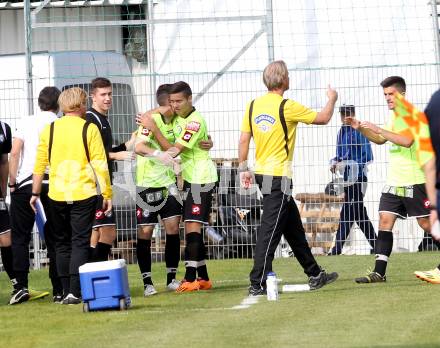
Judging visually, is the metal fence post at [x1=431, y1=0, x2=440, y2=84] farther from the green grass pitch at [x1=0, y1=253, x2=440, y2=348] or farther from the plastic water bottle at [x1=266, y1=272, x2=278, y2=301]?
the plastic water bottle at [x1=266, y1=272, x2=278, y2=301]

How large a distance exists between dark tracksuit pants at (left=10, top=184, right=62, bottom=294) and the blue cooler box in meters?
1.46

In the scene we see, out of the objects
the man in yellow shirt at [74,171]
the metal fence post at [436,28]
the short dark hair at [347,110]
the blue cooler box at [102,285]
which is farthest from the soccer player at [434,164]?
the metal fence post at [436,28]

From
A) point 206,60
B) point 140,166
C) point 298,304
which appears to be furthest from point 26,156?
point 206,60

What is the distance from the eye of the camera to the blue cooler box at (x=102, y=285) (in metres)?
10.4

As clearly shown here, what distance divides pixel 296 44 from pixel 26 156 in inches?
311

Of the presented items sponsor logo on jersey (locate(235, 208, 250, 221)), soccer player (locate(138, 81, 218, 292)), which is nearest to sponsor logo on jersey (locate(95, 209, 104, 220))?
soccer player (locate(138, 81, 218, 292))

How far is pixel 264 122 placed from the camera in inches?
442

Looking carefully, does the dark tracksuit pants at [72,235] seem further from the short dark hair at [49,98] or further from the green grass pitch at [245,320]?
the short dark hair at [49,98]

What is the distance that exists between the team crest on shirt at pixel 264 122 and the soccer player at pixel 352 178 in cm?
574

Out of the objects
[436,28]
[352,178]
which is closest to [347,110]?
[352,178]

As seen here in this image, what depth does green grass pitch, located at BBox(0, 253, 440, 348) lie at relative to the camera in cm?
827

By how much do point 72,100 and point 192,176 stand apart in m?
1.80

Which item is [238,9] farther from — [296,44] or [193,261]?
[193,261]

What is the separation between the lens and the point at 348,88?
16.9 meters
